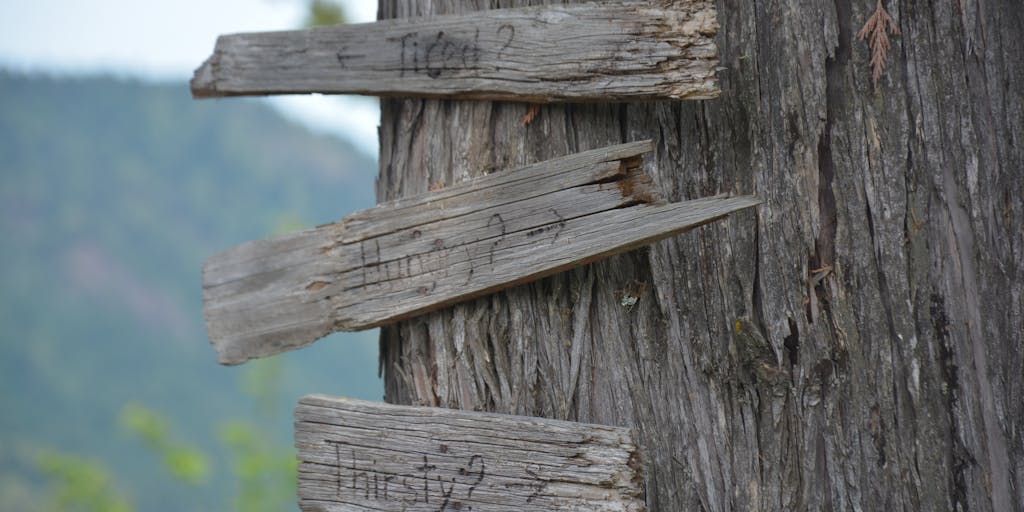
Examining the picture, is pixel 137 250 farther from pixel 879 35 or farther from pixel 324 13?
pixel 879 35

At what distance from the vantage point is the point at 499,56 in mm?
1678

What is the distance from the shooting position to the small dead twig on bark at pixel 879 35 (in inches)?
58.7

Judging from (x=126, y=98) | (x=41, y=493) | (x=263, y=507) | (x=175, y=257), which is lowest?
(x=41, y=493)

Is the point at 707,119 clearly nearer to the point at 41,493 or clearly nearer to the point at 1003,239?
the point at 1003,239

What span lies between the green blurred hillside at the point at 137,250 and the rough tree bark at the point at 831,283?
45.6 feet

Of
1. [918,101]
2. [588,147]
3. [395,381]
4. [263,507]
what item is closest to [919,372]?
[918,101]

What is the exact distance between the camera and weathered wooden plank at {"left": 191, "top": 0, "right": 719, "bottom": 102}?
149 centimetres

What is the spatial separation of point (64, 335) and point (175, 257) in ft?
12.2

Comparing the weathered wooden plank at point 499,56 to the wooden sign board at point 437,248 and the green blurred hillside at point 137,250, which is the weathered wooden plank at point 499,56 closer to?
the wooden sign board at point 437,248

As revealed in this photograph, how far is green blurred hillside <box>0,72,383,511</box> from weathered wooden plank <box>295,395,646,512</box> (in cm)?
1324

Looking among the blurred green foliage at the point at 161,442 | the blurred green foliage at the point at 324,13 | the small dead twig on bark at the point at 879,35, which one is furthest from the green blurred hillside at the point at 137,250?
the small dead twig on bark at the point at 879,35

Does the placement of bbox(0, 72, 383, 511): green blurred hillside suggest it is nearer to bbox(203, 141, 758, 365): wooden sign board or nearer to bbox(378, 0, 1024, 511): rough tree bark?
bbox(203, 141, 758, 365): wooden sign board

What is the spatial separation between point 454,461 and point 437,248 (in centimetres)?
48

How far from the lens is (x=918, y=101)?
1.48 meters
